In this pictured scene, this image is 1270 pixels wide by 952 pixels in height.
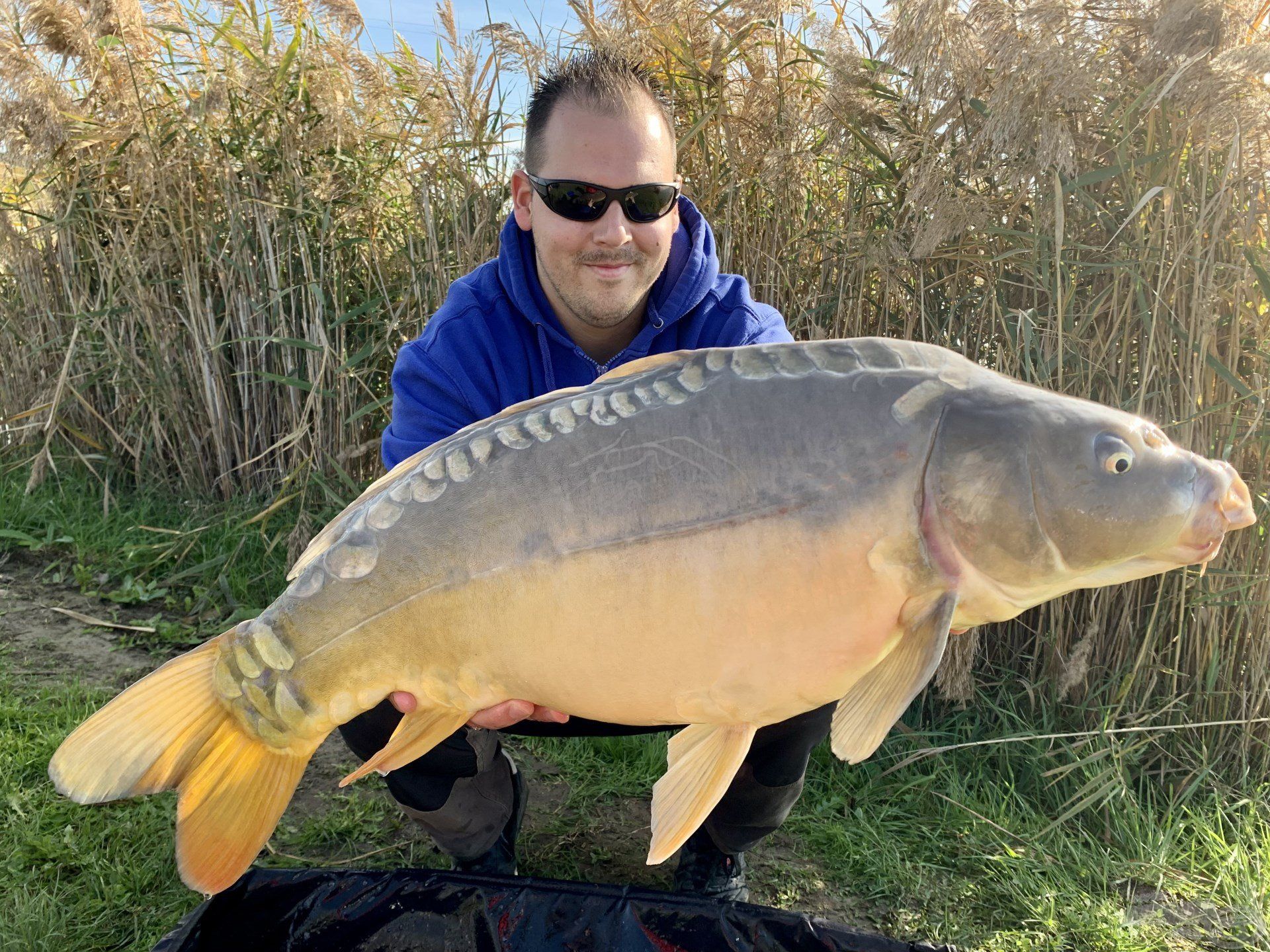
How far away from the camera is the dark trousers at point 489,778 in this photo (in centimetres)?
162

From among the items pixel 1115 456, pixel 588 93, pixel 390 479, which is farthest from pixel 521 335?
pixel 1115 456

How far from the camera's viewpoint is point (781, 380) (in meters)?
1.15

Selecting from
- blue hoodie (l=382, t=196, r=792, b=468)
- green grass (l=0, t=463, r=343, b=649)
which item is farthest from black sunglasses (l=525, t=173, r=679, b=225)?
green grass (l=0, t=463, r=343, b=649)

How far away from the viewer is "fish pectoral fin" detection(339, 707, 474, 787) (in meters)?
1.29

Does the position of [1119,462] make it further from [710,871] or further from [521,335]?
[521,335]

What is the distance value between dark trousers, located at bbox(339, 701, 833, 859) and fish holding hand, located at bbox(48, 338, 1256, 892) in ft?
1.06

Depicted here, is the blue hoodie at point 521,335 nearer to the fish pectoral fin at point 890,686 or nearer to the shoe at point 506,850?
the shoe at point 506,850

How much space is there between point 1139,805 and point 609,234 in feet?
5.26

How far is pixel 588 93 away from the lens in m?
1.87

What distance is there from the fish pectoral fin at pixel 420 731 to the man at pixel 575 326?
0.28 m

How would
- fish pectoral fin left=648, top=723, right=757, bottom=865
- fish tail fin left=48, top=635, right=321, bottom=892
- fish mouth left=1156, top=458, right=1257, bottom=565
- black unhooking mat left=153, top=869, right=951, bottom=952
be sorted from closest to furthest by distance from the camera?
fish mouth left=1156, top=458, right=1257, bottom=565
fish pectoral fin left=648, top=723, right=757, bottom=865
fish tail fin left=48, top=635, right=321, bottom=892
black unhooking mat left=153, top=869, right=951, bottom=952

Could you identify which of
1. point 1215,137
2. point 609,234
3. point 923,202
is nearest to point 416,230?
point 609,234

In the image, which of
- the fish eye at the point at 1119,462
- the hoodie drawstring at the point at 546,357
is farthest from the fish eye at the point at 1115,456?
the hoodie drawstring at the point at 546,357

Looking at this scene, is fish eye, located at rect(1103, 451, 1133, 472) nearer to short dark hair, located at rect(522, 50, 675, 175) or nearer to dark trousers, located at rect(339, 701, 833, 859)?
dark trousers, located at rect(339, 701, 833, 859)
